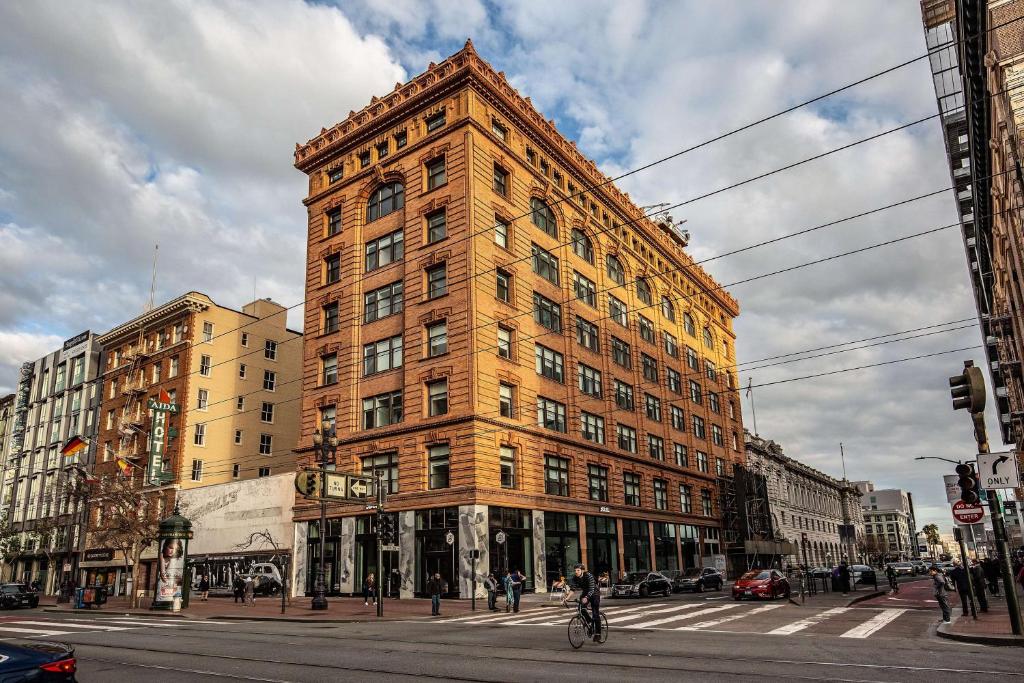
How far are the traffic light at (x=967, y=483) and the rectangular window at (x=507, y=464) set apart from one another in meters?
23.9

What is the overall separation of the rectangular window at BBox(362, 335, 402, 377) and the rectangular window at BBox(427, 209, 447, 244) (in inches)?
244

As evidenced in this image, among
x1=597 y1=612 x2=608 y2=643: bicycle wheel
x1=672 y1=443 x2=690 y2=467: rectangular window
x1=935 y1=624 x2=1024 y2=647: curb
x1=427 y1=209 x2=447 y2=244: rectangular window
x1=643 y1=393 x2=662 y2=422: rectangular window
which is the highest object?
x1=427 y1=209 x2=447 y2=244: rectangular window

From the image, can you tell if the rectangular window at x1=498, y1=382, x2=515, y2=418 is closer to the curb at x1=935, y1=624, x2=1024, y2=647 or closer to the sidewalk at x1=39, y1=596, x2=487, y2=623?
the sidewalk at x1=39, y1=596, x2=487, y2=623

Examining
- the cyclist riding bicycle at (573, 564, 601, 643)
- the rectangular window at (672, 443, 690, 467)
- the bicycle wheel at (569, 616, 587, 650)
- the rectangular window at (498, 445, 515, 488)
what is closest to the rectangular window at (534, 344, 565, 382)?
the rectangular window at (498, 445, 515, 488)

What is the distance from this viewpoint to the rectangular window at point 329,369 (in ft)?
150

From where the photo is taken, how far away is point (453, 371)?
129 ft

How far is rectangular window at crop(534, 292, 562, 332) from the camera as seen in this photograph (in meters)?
45.4

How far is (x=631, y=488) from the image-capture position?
52781mm

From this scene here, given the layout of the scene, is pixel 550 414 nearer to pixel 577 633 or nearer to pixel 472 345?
pixel 472 345

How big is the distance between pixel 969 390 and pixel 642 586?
26.2 m

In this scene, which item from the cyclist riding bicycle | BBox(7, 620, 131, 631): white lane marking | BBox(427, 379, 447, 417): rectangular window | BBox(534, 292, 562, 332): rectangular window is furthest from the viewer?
BBox(534, 292, 562, 332): rectangular window

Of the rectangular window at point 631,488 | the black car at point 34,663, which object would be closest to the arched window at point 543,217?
the rectangular window at point 631,488

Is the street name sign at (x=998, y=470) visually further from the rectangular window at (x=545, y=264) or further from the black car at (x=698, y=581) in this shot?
the rectangular window at (x=545, y=264)

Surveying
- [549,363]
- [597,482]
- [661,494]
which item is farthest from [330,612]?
[661,494]
